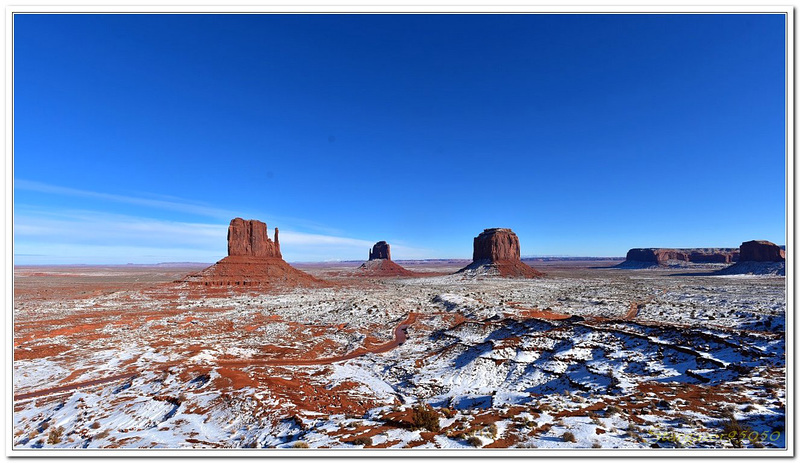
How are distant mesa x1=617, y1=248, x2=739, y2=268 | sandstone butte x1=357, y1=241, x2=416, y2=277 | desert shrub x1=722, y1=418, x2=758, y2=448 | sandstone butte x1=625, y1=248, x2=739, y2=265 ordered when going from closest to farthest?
desert shrub x1=722, y1=418, x2=758, y2=448
sandstone butte x1=357, y1=241, x2=416, y2=277
distant mesa x1=617, y1=248, x2=739, y2=268
sandstone butte x1=625, y1=248, x2=739, y2=265

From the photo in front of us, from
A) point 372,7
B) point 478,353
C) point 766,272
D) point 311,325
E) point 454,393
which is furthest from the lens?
point 766,272

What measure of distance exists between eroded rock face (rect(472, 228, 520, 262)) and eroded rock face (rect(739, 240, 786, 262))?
70.4 m

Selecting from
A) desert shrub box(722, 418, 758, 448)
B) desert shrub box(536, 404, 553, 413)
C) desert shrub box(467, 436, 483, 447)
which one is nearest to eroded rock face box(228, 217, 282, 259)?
desert shrub box(536, 404, 553, 413)

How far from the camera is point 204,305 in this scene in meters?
42.4

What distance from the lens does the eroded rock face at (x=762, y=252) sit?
87188 millimetres

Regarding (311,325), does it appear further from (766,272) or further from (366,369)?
(766,272)

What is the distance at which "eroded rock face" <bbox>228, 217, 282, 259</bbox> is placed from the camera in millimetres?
77625

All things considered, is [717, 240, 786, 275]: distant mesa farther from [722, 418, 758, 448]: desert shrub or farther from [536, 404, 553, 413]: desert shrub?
[536, 404, 553, 413]: desert shrub

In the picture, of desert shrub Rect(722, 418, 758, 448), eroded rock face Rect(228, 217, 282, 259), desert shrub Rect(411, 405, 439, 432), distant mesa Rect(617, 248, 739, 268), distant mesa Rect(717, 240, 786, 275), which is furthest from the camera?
distant mesa Rect(617, 248, 739, 268)

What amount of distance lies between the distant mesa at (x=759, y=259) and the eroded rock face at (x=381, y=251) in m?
128

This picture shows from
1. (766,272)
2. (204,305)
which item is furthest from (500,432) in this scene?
(766,272)
